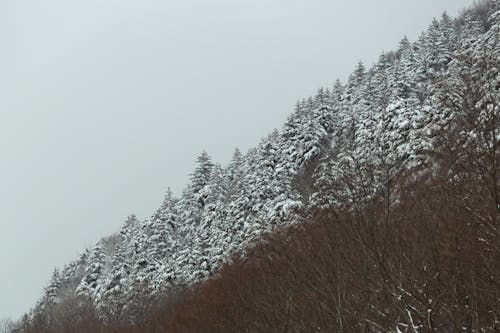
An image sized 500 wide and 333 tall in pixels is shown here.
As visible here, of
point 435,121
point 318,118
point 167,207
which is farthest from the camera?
point 167,207

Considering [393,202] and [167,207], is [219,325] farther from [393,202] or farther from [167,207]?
[167,207]

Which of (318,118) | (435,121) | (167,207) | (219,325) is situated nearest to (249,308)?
(219,325)

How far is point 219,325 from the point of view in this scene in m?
16.8

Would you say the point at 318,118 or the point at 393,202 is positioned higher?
the point at 318,118

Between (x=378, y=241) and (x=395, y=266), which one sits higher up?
(x=378, y=241)

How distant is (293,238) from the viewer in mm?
12773

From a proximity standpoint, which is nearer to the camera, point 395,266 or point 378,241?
point 395,266

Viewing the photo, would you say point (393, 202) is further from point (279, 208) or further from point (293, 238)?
point (279, 208)

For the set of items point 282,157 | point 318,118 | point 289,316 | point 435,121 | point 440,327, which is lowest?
point 440,327

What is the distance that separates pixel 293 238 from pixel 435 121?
654 cm

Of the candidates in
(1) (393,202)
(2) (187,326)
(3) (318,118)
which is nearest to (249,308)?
(2) (187,326)

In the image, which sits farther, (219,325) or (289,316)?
(219,325)

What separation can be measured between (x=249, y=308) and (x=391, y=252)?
9172 millimetres

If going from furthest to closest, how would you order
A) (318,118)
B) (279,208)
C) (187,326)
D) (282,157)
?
1. (318,118)
2. (282,157)
3. (279,208)
4. (187,326)
